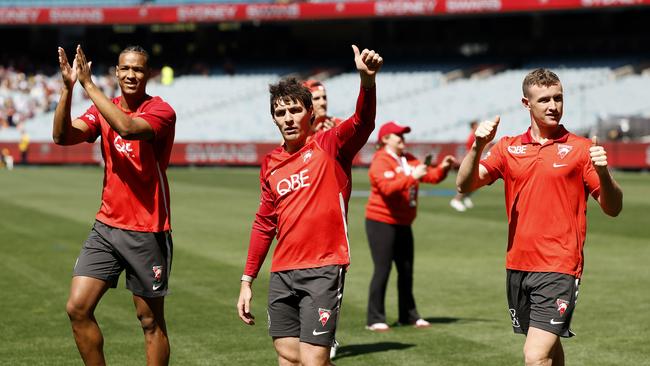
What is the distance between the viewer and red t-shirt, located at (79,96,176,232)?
7469mm

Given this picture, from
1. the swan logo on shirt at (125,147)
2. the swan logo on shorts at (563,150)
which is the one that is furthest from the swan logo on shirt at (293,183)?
the swan logo on shorts at (563,150)

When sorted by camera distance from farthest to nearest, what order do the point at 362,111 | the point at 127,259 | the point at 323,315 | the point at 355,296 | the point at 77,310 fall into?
the point at 355,296 → the point at 127,259 → the point at 77,310 → the point at 323,315 → the point at 362,111

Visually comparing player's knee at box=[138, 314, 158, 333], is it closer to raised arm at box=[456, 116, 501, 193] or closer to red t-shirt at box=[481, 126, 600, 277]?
raised arm at box=[456, 116, 501, 193]

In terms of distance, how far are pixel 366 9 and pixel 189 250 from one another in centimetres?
3915

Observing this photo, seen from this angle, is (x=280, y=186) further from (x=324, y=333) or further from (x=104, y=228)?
(x=104, y=228)

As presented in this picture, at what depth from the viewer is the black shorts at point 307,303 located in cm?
634

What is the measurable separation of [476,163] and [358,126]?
0.88m

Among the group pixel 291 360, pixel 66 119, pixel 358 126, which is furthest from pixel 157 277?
pixel 358 126

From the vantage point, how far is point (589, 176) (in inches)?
265

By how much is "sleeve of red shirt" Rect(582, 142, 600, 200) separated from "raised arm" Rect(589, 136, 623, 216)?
0.14 meters

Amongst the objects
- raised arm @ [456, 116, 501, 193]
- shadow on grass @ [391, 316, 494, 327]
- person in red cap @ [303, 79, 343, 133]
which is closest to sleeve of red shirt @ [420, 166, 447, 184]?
shadow on grass @ [391, 316, 494, 327]

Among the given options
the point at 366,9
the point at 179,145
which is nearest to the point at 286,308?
the point at 179,145

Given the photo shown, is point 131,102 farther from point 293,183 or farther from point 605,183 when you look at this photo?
point 605,183

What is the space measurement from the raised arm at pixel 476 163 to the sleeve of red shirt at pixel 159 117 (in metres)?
1.97
